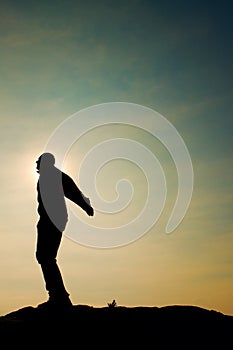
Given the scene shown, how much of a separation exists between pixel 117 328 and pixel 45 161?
5401mm

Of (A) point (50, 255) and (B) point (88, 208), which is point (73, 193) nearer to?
(B) point (88, 208)

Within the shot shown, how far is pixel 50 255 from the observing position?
13766 mm

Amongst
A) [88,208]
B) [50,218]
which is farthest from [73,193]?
[50,218]

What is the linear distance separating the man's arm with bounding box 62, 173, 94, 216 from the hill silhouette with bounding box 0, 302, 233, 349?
318 centimetres

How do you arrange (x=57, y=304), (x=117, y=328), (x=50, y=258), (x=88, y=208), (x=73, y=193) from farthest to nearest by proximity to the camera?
(x=88, y=208) < (x=73, y=193) < (x=50, y=258) < (x=57, y=304) < (x=117, y=328)

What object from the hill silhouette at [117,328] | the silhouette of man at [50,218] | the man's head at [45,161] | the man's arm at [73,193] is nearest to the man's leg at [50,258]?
the silhouette of man at [50,218]

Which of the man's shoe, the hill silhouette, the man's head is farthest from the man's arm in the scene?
the hill silhouette

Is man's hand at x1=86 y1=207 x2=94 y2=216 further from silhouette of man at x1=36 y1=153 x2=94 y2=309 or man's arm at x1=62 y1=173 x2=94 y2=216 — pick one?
silhouette of man at x1=36 y1=153 x2=94 y2=309

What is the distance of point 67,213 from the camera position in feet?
46.4

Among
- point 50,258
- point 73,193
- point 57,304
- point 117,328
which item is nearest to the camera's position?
point 117,328

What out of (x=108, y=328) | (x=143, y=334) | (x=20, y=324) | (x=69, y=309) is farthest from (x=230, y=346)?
(x=20, y=324)

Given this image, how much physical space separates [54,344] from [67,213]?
4.54 m

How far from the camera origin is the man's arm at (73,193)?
14266mm

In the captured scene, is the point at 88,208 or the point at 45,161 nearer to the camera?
the point at 45,161
